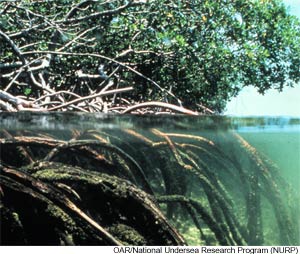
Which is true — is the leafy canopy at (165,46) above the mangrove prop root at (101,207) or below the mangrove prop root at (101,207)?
above

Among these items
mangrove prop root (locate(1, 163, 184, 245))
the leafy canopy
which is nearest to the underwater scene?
mangrove prop root (locate(1, 163, 184, 245))

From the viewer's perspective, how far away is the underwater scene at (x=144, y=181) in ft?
5.78

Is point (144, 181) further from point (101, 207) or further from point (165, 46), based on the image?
point (165, 46)

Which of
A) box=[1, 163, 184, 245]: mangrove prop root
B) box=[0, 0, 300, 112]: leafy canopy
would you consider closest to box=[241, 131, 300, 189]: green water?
box=[0, 0, 300, 112]: leafy canopy

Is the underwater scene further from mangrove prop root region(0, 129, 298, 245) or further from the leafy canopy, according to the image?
the leafy canopy

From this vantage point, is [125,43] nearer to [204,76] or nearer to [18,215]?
[204,76]

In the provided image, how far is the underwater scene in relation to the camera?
176cm

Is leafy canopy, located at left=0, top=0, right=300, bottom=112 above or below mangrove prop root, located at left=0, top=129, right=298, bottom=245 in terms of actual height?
above

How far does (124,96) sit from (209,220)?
900 mm

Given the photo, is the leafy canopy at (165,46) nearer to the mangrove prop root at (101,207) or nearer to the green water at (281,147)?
the green water at (281,147)

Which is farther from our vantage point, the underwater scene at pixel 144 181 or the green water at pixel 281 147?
the green water at pixel 281 147

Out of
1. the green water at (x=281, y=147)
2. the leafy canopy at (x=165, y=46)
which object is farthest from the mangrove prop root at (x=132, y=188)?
the leafy canopy at (x=165, y=46)

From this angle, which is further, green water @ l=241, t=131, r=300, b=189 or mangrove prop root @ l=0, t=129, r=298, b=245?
green water @ l=241, t=131, r=300, b=189

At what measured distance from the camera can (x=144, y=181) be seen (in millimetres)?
2264
